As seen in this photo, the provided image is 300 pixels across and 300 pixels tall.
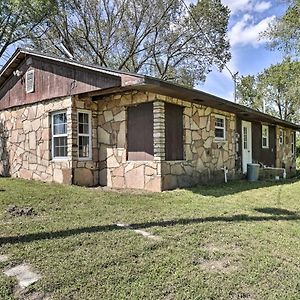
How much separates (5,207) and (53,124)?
459 centimetres

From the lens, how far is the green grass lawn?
2.95 m

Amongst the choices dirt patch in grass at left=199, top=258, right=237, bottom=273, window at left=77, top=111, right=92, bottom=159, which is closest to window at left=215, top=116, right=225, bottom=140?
window at left=77, top=111, right=92, bottom=159

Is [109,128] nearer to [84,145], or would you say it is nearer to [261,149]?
[84,145]

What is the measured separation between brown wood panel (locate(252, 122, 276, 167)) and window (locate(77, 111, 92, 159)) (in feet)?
25.5

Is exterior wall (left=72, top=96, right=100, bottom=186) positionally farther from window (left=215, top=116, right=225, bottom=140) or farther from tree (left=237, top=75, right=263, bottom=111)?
tree (left=237, top=75, right=263, bottom=111)

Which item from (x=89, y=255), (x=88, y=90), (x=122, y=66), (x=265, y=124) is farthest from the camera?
(x=122, y=66)

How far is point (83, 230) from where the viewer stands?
473cm

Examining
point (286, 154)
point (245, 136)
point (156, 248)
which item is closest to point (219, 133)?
point (245, 136)

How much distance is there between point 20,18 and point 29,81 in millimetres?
8250

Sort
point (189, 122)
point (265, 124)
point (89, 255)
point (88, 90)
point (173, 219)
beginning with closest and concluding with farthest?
point (89, 255)
point (173, 219)
point (88, 90)
point (189, 122)
point (265, 124)

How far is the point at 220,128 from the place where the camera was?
38.1 ft

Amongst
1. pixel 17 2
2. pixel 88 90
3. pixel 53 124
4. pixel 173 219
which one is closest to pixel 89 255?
pixel 173 219

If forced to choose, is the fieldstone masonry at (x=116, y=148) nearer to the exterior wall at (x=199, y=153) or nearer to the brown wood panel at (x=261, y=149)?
the exterior wall at (x=199, y=153)

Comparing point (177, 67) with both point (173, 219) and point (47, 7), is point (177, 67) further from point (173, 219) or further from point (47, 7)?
point (173, 219)
